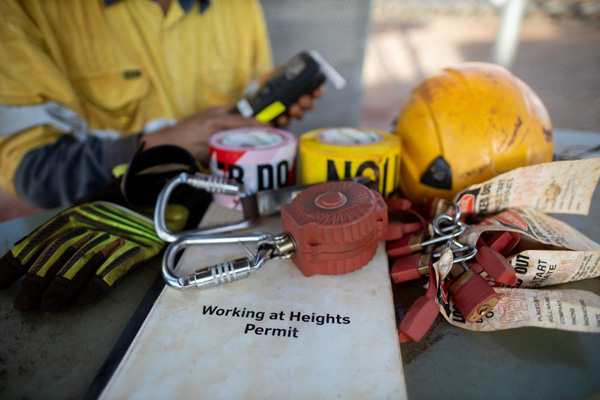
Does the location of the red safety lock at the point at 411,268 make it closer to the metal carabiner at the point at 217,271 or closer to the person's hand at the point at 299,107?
the metal carabiner at the point at 217,271

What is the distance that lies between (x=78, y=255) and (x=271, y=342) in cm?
33

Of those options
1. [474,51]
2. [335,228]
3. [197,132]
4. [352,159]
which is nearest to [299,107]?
[197,132]

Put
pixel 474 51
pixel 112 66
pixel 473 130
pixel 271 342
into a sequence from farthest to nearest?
pixel 474 51 → pixel 112 66 → pixel 473 130 → pixel 271 342

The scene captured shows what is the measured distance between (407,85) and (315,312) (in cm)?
437

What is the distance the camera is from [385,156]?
73 centimetres

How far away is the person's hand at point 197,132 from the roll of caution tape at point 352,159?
13.9 inches

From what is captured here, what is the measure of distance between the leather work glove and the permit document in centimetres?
10

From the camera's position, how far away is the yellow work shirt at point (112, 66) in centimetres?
101

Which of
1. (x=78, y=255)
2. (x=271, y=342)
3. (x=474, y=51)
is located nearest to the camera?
(x=271, y=342)

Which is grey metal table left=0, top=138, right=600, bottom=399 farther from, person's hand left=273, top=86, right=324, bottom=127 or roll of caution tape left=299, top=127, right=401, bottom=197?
person's hand left=273, top=86, right=324, bottom=127

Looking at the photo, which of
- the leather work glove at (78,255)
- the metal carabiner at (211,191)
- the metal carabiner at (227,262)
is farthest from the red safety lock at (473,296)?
the leather work glove at (78,255)

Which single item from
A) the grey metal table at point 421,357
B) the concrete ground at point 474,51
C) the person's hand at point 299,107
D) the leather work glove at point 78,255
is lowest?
the concrete ground at point 474,51

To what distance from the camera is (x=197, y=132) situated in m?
1.10

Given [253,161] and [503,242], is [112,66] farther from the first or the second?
[503,242]
